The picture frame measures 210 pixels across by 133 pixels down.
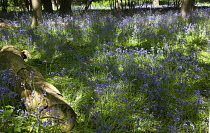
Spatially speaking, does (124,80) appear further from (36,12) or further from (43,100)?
(36,12)

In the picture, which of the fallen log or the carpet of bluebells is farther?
the carpet of bluebells

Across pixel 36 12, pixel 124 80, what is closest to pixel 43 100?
pixel 124 80

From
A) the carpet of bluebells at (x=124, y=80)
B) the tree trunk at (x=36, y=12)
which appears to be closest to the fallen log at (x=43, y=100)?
the carpet of bluebells at (x=124, y=80)

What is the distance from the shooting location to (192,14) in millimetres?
10555

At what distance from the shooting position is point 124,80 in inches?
188

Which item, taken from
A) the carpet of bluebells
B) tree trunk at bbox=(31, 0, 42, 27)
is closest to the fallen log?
the carpet of bluebells

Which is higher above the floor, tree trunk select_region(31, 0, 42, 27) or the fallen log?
tree trunk select_region(31, 0, 42, 27)

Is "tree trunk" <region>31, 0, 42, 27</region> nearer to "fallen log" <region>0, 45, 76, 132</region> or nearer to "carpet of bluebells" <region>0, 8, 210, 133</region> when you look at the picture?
"carpet of bluebells" <region>0, 8, 210, 133</region>

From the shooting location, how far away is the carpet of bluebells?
3.42m

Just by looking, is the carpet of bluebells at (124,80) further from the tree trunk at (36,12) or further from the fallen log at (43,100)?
the tree trunk at (36,12)

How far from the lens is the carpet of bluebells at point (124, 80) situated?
3.42 m

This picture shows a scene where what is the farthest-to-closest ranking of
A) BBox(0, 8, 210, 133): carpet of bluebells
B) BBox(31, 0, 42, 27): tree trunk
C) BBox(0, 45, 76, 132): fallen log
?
BBox(31, 0, 42, 27): tree trunk, BBox(0, 8, 210, 133): carpet of bluebells, BBox(0, 45, 76, 132): fallen log

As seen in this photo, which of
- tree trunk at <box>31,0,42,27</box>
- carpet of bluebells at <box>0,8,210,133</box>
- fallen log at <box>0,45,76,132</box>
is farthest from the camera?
tree trunk at <box>31,0,42,27</box>

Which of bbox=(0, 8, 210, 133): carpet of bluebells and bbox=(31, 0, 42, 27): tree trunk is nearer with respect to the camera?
bbox=(0, 8, 210, 133): carpet of bluebells
